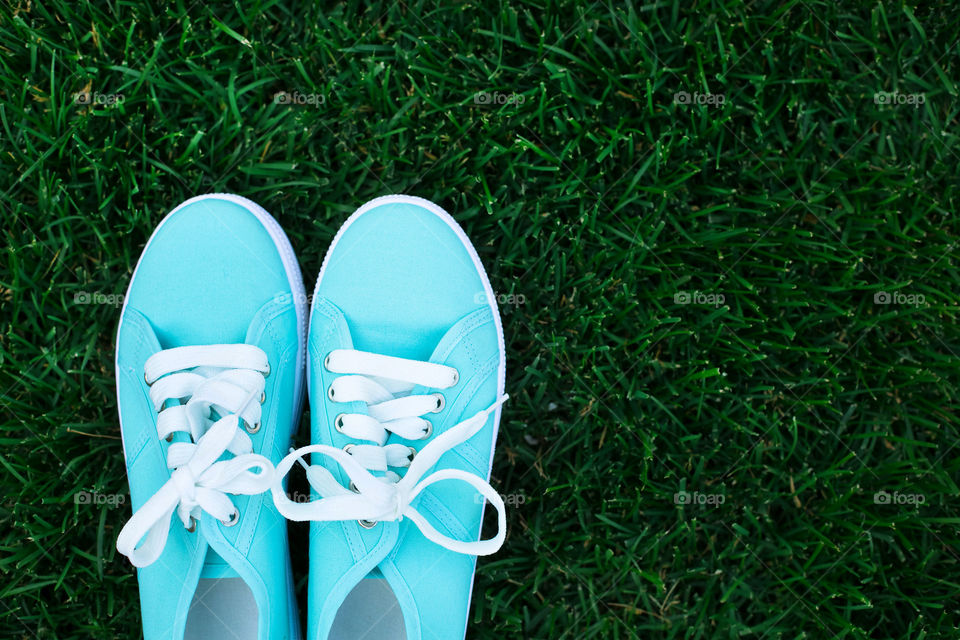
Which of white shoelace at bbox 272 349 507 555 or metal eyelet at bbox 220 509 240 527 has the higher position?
white shoelace at bbox 272 349 507 555

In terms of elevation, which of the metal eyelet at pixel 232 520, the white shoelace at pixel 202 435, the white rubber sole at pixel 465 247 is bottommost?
the metal eyelet at pixel 232 520

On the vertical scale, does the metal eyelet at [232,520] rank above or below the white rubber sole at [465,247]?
below

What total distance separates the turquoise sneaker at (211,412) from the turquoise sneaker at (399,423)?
87 millimetres

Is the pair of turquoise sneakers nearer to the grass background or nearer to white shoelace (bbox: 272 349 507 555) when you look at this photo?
white shoelace (bbox: 272 349 507 555)

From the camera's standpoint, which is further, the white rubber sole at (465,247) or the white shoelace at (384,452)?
the white rubber sole at (465,247)

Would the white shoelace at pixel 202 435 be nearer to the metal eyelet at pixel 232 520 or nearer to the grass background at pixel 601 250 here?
the metal eyelet at pixel 232 520

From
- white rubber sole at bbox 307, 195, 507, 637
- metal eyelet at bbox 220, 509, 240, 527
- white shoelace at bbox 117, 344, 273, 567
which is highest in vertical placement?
white rubber sole at bbox 307, 195, 507, 637

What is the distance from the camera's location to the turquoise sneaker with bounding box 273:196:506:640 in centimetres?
142

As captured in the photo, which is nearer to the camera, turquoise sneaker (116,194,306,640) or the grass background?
turquoise sneaker (116,194,306,640)

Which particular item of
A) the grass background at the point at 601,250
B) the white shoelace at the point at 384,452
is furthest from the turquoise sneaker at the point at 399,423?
the grass background at the point at 601,250

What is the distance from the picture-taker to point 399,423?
5.01 ft

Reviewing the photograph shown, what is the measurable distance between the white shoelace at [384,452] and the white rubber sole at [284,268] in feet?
0.51

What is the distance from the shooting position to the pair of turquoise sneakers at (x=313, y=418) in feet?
4.69

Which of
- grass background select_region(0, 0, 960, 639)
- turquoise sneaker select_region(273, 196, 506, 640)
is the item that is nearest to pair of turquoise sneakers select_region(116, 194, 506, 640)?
turquoise sneaker select_region(273, 196, 506, 640)
